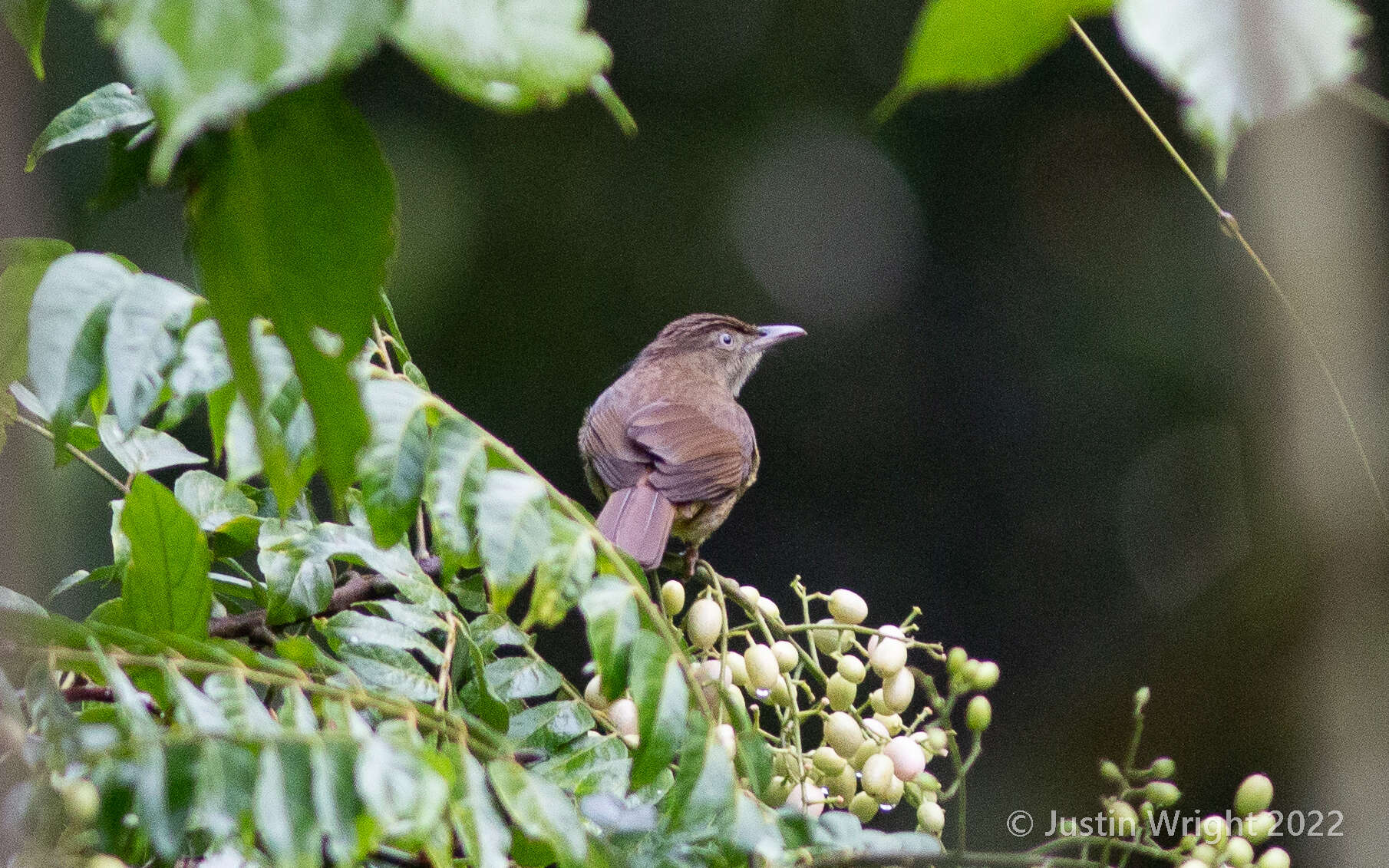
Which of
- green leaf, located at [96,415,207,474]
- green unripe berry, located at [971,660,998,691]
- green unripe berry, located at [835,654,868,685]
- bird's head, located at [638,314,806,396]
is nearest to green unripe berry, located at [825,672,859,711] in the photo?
green unripe berry, located at [835,654,868,685]

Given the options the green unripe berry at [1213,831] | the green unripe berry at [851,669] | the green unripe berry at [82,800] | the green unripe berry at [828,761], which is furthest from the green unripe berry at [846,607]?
the green unripe berry at [82,800]

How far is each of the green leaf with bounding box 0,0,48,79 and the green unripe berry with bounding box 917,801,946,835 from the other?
120cm

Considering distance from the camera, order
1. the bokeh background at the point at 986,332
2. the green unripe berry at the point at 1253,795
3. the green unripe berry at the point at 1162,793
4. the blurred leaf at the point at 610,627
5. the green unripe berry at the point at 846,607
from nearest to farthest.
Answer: the blurred leaf at the point at 610,627
the green unripe berry at the point at 1162,793
the green unripe berry at the point at 1253,795
the green unripe berry at the point at 846,607
the bokeh background at the point at 986,332

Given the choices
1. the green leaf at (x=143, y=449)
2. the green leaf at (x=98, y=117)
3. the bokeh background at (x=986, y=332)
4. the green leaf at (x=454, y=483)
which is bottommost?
the bokeh background at (x=986, y=332)

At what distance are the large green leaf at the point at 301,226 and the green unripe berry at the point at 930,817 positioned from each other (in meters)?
1.10

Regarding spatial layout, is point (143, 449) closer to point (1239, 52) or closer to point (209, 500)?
point (209, 500)

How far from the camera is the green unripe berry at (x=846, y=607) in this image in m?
1.86

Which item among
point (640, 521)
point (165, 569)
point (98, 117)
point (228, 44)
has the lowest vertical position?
point (640, 521)

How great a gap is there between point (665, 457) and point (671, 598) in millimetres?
1304

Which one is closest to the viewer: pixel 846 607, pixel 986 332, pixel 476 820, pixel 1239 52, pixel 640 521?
pixel 1239 52

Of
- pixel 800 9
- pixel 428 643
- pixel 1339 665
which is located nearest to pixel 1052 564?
pixel 1339 665

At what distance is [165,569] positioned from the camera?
1.38 meters

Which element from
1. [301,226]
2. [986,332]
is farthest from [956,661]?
[986,332]

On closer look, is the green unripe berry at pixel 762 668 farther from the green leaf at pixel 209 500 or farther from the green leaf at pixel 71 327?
the green leaf at pixel 71 327
